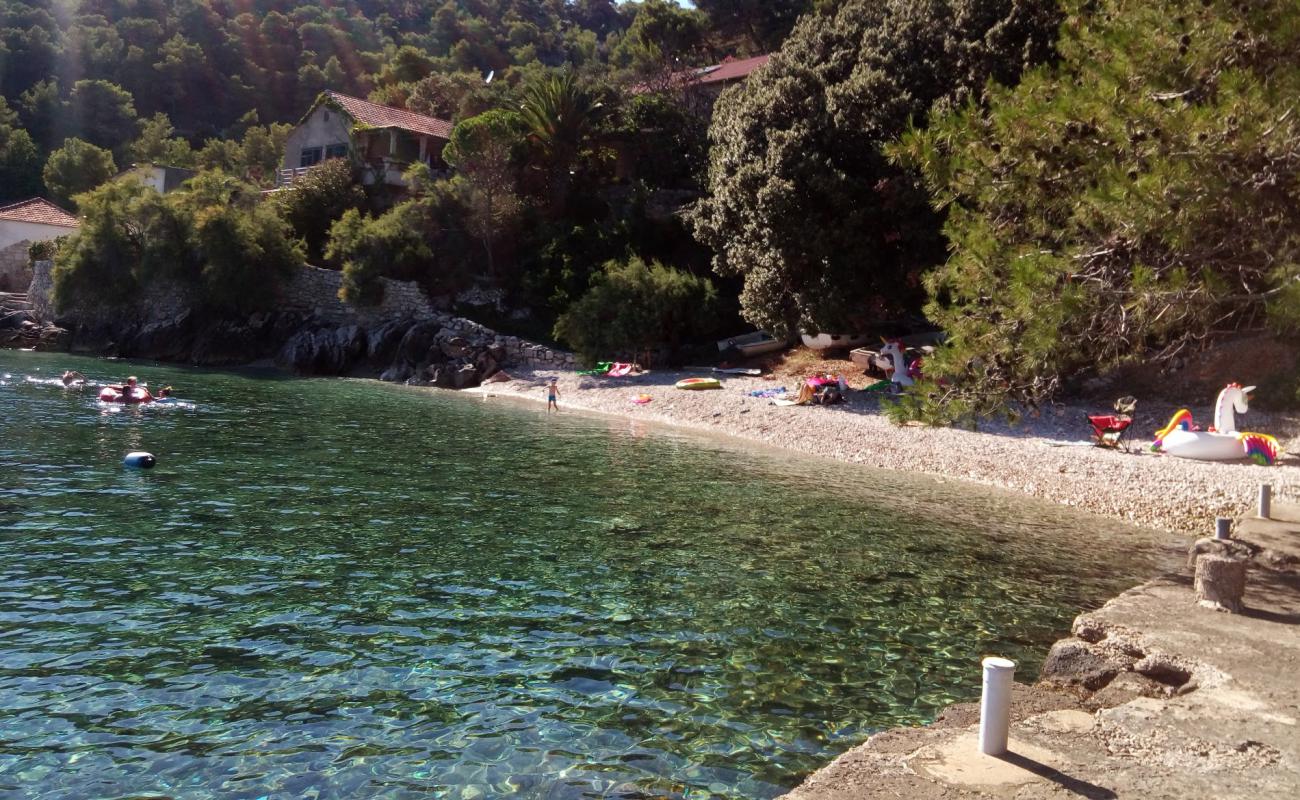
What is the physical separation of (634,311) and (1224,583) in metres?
26.3

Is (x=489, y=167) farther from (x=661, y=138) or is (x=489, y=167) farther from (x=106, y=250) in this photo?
(x=106, y=250)

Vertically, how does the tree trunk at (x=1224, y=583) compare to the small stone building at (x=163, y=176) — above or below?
below

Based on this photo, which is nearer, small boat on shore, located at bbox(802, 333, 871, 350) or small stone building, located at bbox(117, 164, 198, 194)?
small boat on shore, located at bbox(802, 333, 871, 350)

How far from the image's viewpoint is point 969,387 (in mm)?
10219

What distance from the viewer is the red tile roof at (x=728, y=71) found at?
158ft

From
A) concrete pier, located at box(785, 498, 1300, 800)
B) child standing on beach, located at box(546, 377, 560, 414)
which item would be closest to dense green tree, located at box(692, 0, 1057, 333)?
child standing on beach, located at box(546, 377, 560, 414)

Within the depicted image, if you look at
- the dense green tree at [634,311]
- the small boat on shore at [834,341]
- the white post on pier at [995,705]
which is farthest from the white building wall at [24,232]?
the white post on pier at [995,705]

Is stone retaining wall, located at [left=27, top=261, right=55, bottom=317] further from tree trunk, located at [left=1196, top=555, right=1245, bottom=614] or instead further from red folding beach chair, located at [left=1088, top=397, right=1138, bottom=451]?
tree trunk, located at [left=1196, top=555, right=1245, bottom=614]

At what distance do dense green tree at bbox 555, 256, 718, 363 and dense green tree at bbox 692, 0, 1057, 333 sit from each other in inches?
209

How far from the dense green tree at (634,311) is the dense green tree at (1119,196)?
22590 millimetres

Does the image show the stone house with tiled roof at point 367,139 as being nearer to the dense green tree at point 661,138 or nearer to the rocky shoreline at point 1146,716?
the dense green tree at point 661,138

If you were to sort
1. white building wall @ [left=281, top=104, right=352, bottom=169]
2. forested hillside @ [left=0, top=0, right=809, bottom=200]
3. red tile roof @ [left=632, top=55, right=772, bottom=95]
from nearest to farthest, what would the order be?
red tile roof @ [left=632, top=55, right=772, bottom=95] → white building wall @ [left=281, top=104, right=352, bottom=169] → forested hillside @ [left=0, top=0, right=809, bottom=200]

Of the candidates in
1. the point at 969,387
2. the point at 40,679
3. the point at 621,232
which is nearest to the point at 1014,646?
the point at 969,387

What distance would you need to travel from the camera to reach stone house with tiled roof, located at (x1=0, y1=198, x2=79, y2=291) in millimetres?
55875
